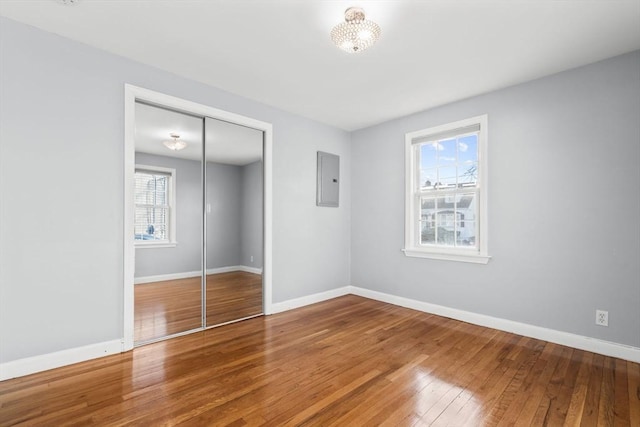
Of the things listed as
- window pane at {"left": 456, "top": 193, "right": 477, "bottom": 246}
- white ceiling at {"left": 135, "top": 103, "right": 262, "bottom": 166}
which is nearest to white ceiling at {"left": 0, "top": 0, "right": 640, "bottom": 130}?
white ceiling at {"left": 135, "top": 103, "right": 262, "bottom": 166}

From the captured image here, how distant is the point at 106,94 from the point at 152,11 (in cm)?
93

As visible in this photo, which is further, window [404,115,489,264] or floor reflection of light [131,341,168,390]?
window [404,115,489,264]

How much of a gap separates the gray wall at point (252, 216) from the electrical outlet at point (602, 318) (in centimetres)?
346

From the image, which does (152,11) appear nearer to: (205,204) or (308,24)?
(308,24)

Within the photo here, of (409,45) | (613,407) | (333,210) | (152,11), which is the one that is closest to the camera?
(613,407)

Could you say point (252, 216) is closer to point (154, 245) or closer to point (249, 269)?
point (249, 269)

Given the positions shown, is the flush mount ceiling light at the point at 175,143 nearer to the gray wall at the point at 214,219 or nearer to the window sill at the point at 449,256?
the gray wall at the point at 214,219

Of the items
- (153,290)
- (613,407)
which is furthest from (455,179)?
(153,290)

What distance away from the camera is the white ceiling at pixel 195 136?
2.94 meters

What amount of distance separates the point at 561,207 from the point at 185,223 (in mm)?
3839

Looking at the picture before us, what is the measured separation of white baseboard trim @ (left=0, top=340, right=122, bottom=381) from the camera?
220 centimetres

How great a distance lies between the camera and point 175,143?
319 cm

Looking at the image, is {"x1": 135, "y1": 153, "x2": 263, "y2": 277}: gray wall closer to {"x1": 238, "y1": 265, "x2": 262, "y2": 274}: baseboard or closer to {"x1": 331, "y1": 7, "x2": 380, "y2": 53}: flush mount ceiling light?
{"x1": 238, "y1": 265, "x2": 262, "y2": 274}: baseboard

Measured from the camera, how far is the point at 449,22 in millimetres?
2256
